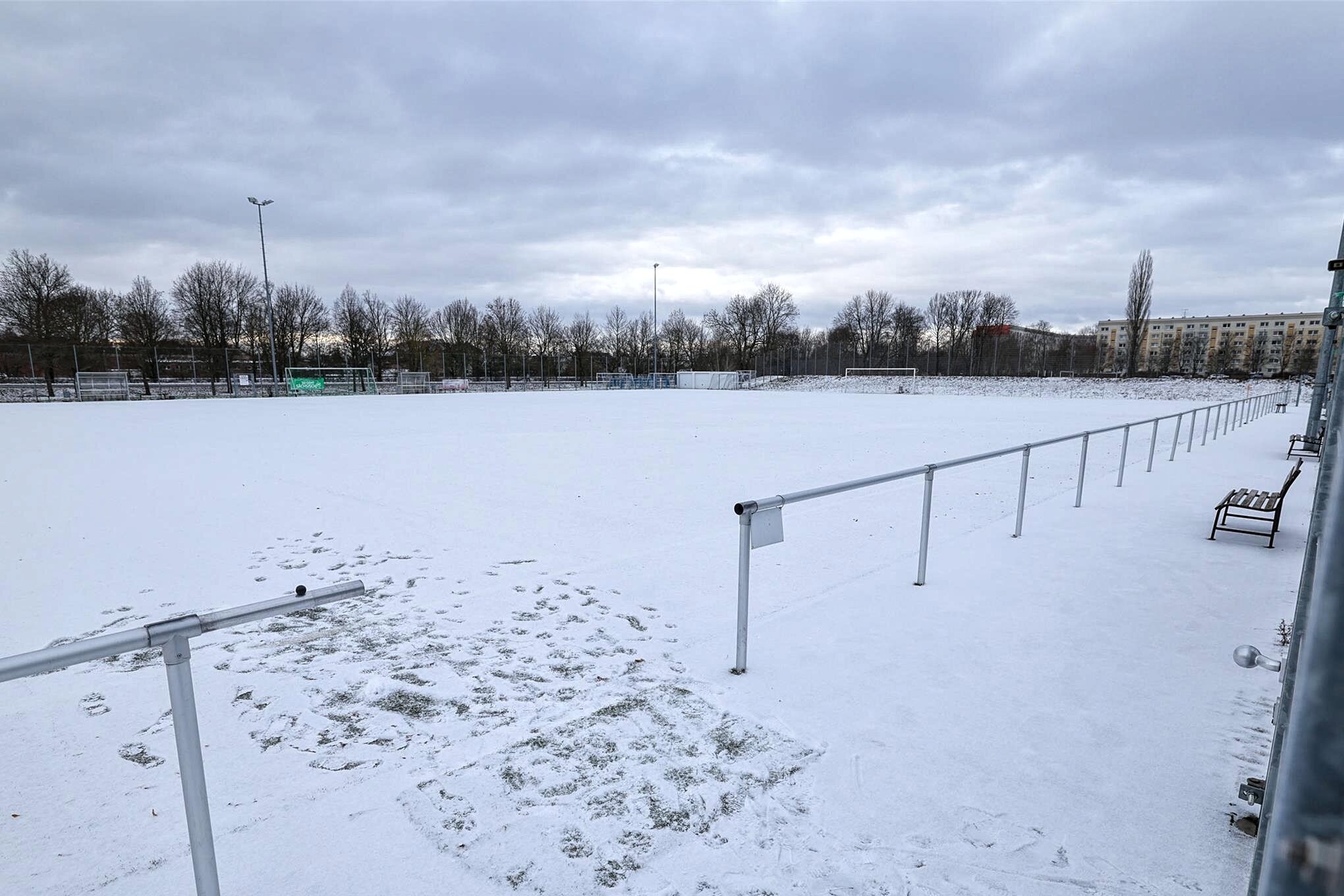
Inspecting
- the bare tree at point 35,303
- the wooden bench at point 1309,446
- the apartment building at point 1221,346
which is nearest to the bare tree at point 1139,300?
the apartment building at point 1221,346

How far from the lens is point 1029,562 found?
20.4 feet

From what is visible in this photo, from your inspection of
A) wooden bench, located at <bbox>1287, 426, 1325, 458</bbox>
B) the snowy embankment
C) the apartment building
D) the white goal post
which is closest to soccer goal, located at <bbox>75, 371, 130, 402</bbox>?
the snowy embankment

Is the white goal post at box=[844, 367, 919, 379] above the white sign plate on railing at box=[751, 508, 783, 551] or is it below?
below

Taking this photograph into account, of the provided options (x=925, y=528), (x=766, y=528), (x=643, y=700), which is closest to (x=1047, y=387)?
(x=925, y=528)

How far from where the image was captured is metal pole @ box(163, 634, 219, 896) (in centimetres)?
210

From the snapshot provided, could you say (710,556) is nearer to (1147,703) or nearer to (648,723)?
(648,723)

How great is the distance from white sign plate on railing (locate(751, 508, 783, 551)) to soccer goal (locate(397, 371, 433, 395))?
4808 cm

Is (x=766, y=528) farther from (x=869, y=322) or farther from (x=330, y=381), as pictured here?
(x=869, y=322)

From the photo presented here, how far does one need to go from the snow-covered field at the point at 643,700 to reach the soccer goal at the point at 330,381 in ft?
129

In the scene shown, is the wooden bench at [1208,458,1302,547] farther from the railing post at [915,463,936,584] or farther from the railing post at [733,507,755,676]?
the railing post at [733,507,755,676]

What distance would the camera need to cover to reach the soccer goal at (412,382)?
2020 inches

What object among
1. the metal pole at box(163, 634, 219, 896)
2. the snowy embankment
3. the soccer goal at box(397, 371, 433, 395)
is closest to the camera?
the metal pole at box(163, 634, 219, 896)

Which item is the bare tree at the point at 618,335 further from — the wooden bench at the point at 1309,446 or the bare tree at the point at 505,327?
the wooden bench at the point at 1309,446

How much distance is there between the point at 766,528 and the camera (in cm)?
404
